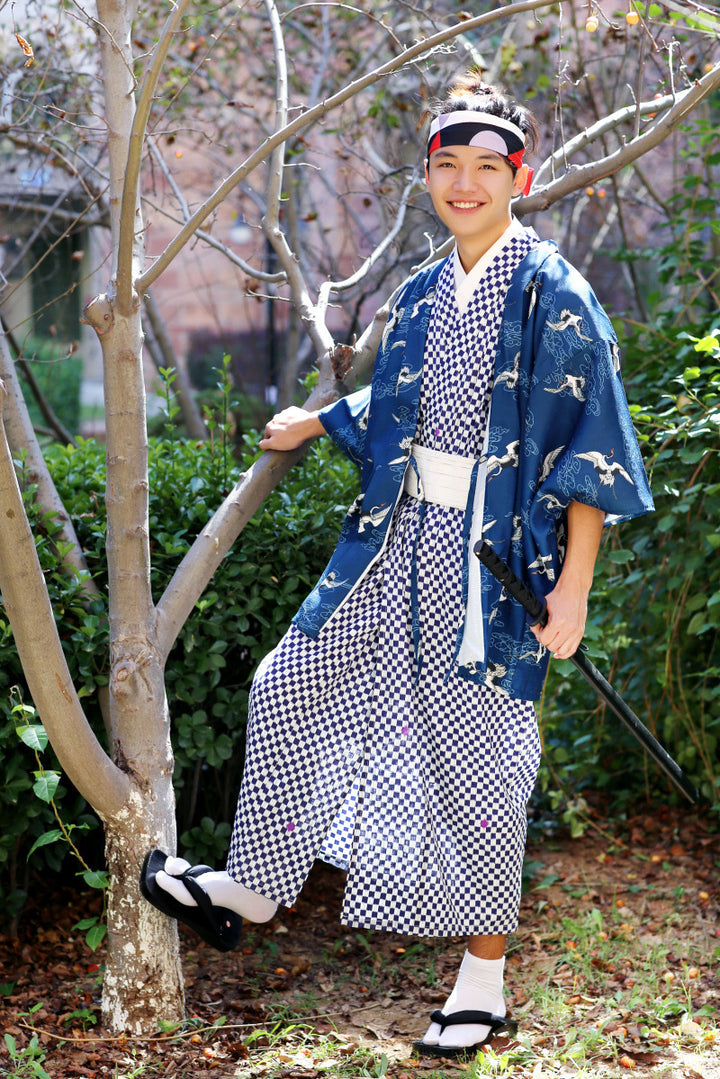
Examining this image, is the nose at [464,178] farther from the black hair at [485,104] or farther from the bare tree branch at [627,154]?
the bare tree branch at [627,154]

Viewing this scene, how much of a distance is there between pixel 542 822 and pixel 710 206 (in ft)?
7.01

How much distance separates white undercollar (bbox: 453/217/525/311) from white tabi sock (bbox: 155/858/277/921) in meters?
1.34

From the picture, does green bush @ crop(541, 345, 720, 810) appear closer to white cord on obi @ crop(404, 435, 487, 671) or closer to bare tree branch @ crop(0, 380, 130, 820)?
white cord on obi @ crop(404, 435, 487, 671)

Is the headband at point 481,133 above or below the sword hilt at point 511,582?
above

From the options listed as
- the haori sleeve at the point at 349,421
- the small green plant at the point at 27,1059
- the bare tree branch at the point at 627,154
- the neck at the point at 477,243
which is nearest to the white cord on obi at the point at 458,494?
the haori sleeve at the point at 349,421

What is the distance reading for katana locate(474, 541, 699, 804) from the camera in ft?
7.15

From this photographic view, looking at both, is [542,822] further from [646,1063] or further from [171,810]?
[171,810]

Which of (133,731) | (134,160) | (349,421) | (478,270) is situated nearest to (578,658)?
(349,421)

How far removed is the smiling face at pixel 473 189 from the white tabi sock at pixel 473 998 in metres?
1.59

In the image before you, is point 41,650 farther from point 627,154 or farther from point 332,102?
point 627,154

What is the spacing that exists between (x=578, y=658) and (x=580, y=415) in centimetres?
54

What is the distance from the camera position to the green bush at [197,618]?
8.63ft

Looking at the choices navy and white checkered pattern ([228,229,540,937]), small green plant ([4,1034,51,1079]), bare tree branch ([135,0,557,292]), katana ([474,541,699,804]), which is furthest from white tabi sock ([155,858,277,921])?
bare tree branch ([135,0,557,292])

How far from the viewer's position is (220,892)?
2.37m
